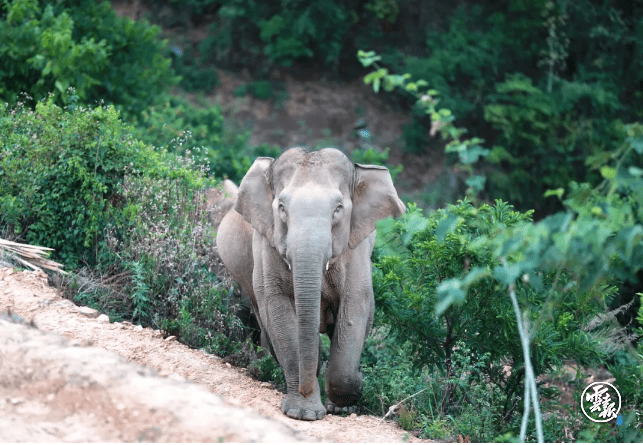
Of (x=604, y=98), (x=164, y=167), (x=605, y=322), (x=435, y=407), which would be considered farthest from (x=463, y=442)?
(x=604, y=98)

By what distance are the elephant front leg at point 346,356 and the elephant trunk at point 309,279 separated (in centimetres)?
78

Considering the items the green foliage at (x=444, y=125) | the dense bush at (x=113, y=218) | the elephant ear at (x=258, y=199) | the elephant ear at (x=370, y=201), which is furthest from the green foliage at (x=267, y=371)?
the green foliage at (x=444, y=125)

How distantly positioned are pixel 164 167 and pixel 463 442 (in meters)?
4.72

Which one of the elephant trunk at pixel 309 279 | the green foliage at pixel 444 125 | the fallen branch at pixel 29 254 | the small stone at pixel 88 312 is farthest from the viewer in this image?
the fallen branch at pixel 29 254

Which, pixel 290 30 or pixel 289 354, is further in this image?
pixel 290 30

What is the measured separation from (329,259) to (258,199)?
1.18m

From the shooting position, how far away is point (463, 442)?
6906 millimetres

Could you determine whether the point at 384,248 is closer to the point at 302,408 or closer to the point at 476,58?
the point at 302,408

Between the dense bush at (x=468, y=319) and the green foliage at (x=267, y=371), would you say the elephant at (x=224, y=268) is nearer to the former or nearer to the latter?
the green foliage at (x=267, y=371)

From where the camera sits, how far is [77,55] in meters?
12.5

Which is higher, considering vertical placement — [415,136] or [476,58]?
[476,58]

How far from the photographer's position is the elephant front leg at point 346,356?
297 inches

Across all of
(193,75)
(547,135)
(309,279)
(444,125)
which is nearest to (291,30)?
(193,75)

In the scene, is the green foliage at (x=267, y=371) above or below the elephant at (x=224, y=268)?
below
